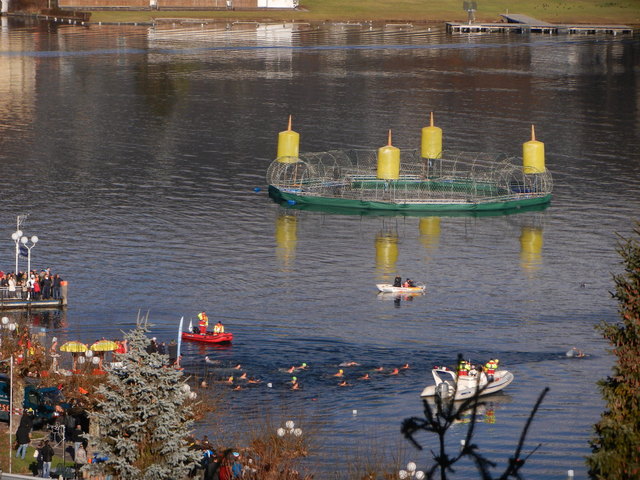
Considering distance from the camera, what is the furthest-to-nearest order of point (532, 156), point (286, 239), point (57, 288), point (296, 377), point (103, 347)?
point (532, 156) < point (286, 239) < point (57, 288) < point (296, 377) < point (103, 347)

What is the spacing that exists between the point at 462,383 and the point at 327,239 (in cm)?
3459

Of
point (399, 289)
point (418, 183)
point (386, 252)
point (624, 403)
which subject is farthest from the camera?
point (418, 183)

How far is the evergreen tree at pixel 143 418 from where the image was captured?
115 ft

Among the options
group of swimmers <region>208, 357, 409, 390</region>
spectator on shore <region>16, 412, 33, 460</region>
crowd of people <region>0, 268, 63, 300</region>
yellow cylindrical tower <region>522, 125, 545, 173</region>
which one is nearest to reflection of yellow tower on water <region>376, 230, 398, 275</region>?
yellow cylindrical tower <region>522, 125, 545, 173</region>

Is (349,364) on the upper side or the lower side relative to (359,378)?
upper

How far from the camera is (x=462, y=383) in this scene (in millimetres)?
58094

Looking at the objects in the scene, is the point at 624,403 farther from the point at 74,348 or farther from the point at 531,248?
the point at 531,248

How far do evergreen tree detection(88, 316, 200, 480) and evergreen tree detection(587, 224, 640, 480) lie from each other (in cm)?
1183

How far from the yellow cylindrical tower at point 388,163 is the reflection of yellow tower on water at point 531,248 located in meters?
12.2

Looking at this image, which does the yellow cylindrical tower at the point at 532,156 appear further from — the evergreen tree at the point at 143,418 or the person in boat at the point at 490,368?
the evergreen tree at the point at 143,418

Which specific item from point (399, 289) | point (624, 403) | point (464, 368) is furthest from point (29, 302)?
→ point (624, 403)

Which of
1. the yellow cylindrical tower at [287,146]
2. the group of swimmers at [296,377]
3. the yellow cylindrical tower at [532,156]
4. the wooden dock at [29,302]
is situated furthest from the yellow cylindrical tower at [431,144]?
the group of swimmers at [296,377]

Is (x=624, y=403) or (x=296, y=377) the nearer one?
(x=624, y=403)

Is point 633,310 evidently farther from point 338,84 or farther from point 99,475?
point 338,84
